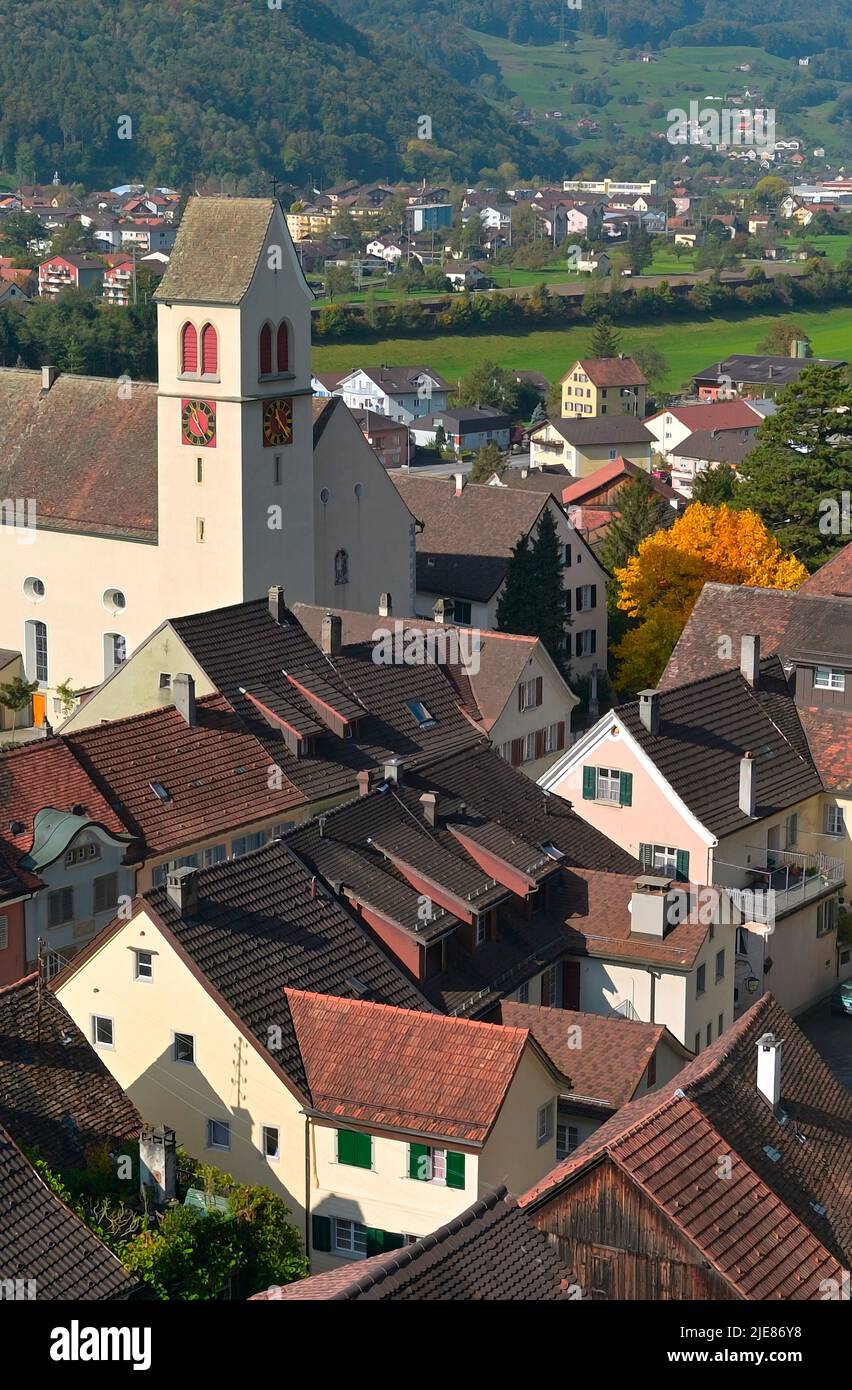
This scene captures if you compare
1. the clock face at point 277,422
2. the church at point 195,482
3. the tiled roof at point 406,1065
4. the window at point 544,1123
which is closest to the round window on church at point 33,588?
the church at point 195,482

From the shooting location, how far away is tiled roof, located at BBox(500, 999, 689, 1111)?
36969 millimetres

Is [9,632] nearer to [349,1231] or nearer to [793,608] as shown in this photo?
[793,608]

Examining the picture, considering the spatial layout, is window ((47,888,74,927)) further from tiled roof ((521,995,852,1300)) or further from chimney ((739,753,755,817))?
tiled roof ((521,995,852,1300))

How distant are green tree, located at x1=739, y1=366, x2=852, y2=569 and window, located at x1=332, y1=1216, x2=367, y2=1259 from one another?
156ft

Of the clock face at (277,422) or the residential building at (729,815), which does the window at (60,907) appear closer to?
the residential building at (729,815)

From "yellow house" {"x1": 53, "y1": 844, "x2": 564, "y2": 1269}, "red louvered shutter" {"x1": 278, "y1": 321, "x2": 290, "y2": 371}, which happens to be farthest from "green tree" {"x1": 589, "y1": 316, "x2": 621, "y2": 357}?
"yellow house" {"x1": 53, "y1": 844, "x2": 564, "y2": 1269}

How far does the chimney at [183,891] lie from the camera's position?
3659 cm

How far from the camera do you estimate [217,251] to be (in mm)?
66688

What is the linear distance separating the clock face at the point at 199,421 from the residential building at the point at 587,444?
77.4 meters

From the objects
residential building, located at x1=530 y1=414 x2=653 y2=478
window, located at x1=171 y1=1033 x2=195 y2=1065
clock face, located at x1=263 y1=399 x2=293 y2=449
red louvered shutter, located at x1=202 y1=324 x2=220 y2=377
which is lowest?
residential building, located at x1=530 y1=414 x2=653 y2=478

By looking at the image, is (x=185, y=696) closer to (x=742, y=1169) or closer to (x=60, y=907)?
(x=60, y=907)

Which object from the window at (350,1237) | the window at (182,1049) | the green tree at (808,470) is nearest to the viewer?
the window at (350,1237)
